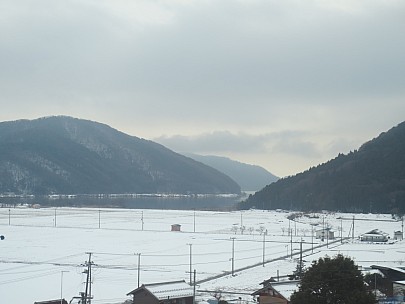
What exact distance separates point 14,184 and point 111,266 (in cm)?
13241

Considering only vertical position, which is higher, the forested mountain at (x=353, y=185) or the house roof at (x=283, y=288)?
the forested mountain at (x=353, y=185)

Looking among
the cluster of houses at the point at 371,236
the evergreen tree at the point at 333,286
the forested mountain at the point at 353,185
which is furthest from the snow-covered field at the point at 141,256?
the forested mountain at the point at 353,185

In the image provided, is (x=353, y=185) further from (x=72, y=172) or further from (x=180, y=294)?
(x=72, y=172)

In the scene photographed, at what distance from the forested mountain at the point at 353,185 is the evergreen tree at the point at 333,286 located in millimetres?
57637

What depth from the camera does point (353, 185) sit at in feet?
257

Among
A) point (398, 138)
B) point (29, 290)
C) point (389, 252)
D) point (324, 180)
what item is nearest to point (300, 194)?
point (324, 180)

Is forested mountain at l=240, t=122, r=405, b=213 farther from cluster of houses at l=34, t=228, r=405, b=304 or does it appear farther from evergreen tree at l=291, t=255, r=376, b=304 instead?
evergreen tree at l=291, t=255, r=376, b=304

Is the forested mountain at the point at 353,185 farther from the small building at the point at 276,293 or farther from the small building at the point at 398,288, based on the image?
the small building at the point at 276,293

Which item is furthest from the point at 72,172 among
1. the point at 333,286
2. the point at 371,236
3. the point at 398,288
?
the point at 333,286

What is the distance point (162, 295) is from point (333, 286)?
17.3 feet

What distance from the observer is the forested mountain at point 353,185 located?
73312mm

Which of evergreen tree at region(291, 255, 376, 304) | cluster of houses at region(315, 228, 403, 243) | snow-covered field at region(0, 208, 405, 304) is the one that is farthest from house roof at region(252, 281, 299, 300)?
cluster of houses at region(315, 228, 403, 243)

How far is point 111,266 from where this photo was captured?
914 inches

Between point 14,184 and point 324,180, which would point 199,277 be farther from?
point 14,184
